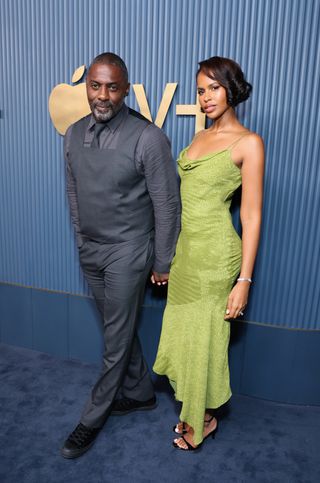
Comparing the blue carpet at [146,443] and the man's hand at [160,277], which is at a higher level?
the man's hand at [160,277]

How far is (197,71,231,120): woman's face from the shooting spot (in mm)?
1472

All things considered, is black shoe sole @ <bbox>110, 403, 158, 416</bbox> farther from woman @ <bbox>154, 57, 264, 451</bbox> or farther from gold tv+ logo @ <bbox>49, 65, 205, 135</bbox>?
gold tv+ logo @ <bbox>49, 65, 205, 135</bbox>

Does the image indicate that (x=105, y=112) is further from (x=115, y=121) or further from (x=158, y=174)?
(x=158, y=174)

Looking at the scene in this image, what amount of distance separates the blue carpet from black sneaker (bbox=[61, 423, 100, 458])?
3cm

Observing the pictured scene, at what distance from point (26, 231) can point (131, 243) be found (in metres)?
Result: 0.99

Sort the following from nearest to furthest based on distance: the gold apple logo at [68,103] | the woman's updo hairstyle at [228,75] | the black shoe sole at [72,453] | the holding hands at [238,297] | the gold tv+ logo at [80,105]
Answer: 1. the woman's updo hairstyle at [228,75]
2. the holding hands at [238,297]
3. the black shoe sole at [72,453]
4. the gold tv+ logo at [80,105]
5. the gold apple logo at [68,103]

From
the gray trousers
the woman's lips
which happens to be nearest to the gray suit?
the gray trousers

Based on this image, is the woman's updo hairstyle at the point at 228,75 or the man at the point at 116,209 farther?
the man at the point at 116,209

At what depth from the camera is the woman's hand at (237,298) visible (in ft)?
5.12

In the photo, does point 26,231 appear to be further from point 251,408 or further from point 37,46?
point 251,408

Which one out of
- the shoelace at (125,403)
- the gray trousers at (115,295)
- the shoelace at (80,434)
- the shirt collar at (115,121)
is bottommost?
the shoelace at (125,403)

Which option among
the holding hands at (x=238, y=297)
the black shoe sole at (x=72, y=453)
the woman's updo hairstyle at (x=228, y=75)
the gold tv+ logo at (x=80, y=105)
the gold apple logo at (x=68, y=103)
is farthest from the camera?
the gold apple logo at (x=68, y=103)

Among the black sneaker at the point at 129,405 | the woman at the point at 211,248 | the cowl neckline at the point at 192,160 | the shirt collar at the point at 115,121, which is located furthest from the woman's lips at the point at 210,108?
the black sneaker at the point at 129,405

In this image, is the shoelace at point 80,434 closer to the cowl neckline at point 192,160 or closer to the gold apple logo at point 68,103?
the cowl neckline at point 192,160
